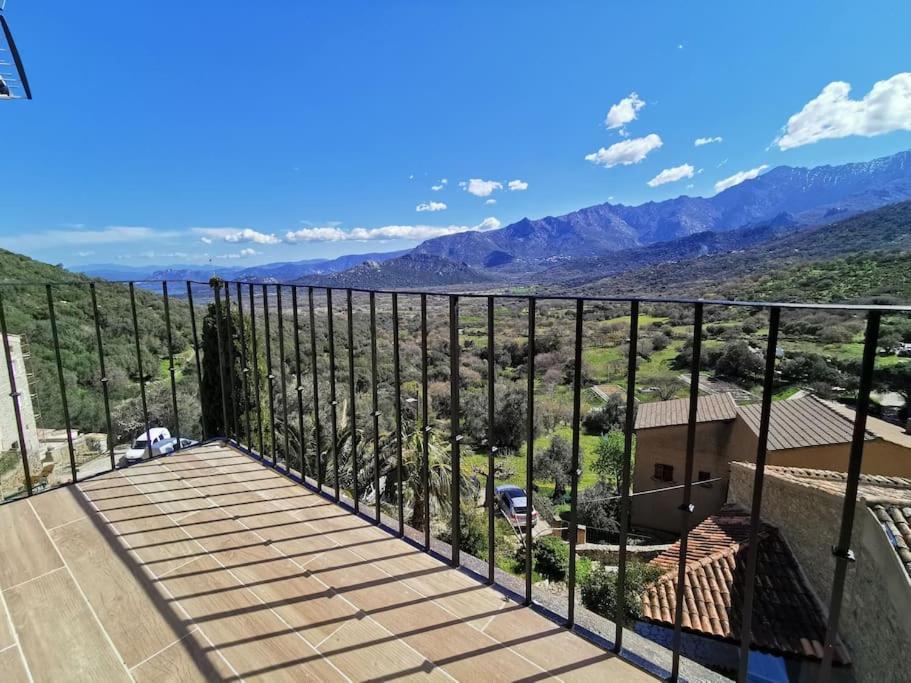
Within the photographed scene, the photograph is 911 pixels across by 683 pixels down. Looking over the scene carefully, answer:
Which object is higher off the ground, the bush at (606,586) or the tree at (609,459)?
the bush at (606,586)

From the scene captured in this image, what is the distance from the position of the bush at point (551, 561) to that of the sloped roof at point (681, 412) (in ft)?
20.2

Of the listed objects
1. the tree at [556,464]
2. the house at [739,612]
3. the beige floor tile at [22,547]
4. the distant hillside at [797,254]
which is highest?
the distant hillside at [797,254]

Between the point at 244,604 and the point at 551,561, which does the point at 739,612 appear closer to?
the point at 551,561

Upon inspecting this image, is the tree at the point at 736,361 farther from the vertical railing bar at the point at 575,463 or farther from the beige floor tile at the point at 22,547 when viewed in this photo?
the beige floor tile at the point at 22,547

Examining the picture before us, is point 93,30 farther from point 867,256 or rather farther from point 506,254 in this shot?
point 506,254

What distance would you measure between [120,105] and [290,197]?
13.3m

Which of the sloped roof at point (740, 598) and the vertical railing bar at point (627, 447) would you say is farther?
the sloped roof at point (740, 598)

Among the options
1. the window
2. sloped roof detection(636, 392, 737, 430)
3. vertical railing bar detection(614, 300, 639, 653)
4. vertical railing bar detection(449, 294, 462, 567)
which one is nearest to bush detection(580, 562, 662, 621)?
sloped roof detection(636, 392, 737, 430)

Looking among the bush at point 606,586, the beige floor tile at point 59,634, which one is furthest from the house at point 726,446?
the beige floor tile at point 59,634

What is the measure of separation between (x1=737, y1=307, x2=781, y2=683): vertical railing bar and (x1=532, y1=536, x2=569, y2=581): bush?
8647 mm

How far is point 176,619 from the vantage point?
5.52ft

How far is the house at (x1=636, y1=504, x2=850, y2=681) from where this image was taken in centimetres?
587

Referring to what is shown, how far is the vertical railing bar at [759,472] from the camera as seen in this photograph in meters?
1.10

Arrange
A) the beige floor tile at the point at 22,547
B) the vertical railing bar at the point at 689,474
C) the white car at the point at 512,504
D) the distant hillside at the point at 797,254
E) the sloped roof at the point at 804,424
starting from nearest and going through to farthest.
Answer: the vertical railing bar at the point at 689,474, the beige floor tile at the point at 22,547, the sloped roof at the point at 804,424, the white car at the point at 512,504, the distant hillside at the point at 797,254
